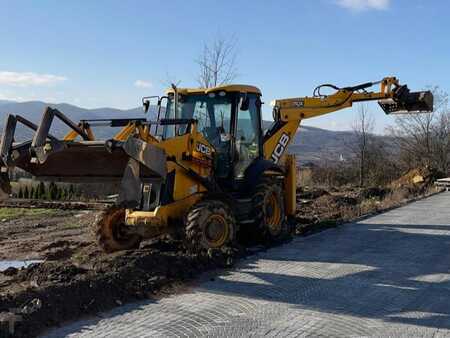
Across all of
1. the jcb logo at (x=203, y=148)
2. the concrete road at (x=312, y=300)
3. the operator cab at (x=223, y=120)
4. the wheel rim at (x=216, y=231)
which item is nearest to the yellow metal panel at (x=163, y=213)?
the wheel rim at (x=216, y=231)

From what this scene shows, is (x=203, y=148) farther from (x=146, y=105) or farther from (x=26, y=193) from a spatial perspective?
(x=26, y=193)

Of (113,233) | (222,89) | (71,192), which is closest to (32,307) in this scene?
(113,233)

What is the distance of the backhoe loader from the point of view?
25.5 feet

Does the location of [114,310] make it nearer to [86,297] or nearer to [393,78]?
[86,297]

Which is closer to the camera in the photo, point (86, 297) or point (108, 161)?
point (86, 297)

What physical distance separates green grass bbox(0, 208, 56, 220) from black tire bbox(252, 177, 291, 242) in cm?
892

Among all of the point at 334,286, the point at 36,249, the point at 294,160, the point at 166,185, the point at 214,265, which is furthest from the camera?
the point at 294,160

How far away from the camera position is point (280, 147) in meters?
12.7

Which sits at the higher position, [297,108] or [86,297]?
[297,108]

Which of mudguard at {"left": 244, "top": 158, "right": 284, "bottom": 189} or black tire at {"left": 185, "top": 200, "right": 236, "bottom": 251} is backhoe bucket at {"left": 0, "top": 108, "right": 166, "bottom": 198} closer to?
black tire at {"left": 185, "top": 200, "right": 236, "bottom": 251}

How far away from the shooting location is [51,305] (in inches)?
233

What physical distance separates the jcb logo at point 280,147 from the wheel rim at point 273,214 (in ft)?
5.12

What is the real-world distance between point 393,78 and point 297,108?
97.0 inches

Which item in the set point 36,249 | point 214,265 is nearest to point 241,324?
point 214,265
